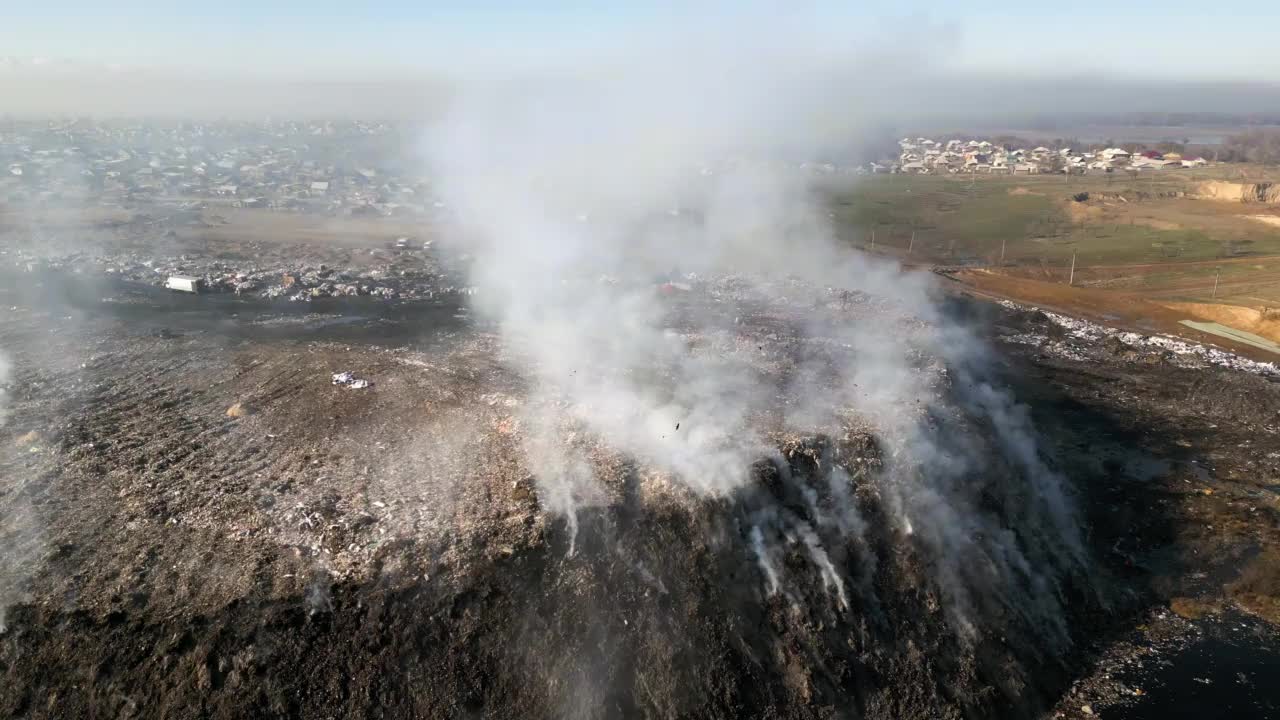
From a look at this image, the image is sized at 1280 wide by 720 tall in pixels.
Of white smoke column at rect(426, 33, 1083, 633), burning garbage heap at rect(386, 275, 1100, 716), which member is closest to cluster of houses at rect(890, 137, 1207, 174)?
white smoke column at rect(426, 33, 1083, 633)

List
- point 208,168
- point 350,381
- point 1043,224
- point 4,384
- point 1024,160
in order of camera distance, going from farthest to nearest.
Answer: point 1024,160 → point 208,168 → point 1043,224 → point 350,381 → point 4,384

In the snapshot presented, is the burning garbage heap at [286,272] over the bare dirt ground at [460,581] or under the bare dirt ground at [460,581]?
over

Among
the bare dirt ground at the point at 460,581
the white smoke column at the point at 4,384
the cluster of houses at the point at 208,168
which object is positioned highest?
the cluster of houses at the point at 208,168

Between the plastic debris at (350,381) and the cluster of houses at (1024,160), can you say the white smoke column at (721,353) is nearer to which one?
the plastic debris at (350,381)

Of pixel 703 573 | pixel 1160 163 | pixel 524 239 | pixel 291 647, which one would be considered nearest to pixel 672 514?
pixel 703 573

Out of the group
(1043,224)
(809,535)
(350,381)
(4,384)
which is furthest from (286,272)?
(1043,224)

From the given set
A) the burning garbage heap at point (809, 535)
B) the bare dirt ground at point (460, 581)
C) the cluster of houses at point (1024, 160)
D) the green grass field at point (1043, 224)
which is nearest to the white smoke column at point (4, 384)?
the bare dirt ground at point (460, 581)

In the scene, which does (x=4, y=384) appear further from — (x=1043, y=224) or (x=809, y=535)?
(x=1043, y=224)
